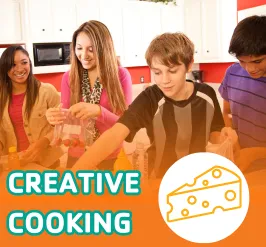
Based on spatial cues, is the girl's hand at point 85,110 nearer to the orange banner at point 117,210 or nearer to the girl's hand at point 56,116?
the girl's hand at point 56,116

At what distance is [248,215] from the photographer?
55cm

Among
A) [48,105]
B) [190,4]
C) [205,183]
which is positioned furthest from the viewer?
[190,4]

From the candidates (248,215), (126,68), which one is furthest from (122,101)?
(248,215)

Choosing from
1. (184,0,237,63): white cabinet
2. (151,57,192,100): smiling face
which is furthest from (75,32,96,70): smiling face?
(184,0,237,63): white cabinet

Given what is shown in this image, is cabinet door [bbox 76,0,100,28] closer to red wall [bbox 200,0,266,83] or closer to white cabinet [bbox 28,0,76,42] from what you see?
white cabinet [bbox 28,0,76,42]

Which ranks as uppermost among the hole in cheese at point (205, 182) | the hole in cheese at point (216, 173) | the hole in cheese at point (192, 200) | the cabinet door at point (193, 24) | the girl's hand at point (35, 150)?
the cabinet door at point (193, 24)

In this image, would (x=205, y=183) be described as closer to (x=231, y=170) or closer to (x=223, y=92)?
(x=231, y=170)

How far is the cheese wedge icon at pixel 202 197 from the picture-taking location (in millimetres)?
515

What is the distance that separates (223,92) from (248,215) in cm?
25

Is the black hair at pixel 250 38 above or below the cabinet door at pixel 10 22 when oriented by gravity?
below

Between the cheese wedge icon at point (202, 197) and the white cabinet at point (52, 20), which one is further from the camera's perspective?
the white cabinet at point (52, 20)

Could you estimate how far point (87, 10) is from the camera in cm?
64

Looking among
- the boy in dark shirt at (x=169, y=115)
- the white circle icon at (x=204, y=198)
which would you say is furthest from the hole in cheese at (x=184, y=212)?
the boy in dark shirt at (x=169, y=115)

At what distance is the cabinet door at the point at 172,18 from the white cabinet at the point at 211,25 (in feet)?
0.06
